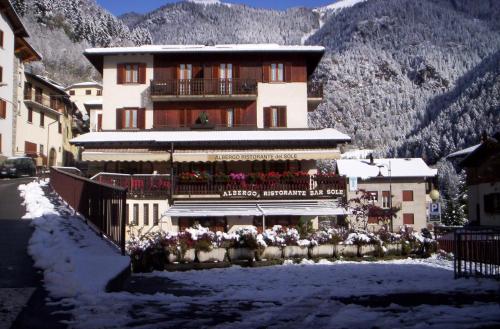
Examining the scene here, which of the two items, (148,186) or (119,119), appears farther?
(119,119)

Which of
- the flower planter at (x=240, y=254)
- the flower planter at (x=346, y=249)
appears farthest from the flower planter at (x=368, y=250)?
the flower planter at (x=240, y=254)

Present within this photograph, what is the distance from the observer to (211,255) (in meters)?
15.5

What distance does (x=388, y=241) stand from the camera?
17.8 meters

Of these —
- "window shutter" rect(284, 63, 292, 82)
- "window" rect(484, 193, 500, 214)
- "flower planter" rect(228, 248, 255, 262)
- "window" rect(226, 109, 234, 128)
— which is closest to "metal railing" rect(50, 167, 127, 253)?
"flower planter" rect(228, 248, 255, 262)

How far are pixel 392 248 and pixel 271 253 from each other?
423 cm

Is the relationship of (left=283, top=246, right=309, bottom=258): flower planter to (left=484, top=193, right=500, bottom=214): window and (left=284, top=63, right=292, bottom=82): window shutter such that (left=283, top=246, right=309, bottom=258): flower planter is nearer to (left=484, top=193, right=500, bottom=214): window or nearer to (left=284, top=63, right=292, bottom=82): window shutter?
(left=284, top=63, right=292, bottom=82): window shutter

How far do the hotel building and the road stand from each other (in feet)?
60.4

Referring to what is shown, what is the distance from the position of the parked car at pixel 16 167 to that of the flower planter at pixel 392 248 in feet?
110

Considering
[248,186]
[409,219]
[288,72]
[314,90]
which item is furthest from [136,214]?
[409,219]

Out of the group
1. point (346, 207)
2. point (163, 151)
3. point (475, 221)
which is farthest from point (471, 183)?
point (163, 151)

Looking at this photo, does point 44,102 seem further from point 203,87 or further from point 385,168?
point 385,168

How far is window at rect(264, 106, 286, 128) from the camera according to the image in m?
35.3

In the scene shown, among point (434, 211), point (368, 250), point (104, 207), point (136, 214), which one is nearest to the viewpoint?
point (104, 207)

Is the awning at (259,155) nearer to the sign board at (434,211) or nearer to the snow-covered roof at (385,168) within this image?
the sign board at (434,211)
